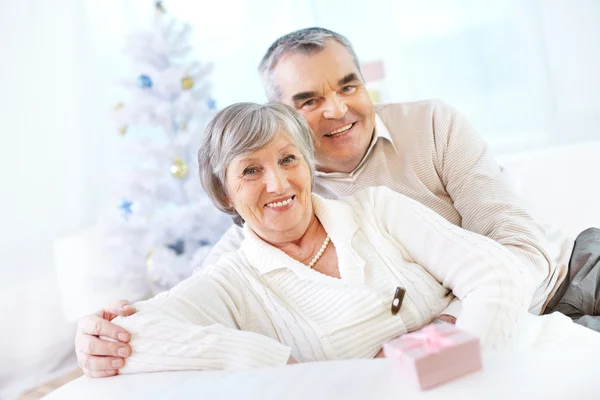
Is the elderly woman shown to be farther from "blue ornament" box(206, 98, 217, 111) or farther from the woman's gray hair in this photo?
"blue ornament" box(206, 98, 217, 111)

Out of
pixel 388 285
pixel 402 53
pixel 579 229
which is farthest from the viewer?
pixel 402 53

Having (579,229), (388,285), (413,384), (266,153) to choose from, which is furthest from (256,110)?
(579,229)

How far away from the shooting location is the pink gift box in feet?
3.10

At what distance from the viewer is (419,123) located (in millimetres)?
2166

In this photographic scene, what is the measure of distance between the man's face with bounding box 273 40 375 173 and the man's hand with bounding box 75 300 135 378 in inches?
38.0

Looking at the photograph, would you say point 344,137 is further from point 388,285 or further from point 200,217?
point 200,217

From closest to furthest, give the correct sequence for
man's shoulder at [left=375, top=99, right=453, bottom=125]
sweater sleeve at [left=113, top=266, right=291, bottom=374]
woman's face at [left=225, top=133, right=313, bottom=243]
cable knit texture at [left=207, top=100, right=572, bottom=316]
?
sweater sleeve at [left=113, top=266, right=291, bottom=374] < woman's face at [left=225, top=133, right=313, bottom=243] < cable knit texture at [left=207, top=100, right=572, bottom=316] < man's shoulder at [left=375, top=99, right=453, bottom=125]

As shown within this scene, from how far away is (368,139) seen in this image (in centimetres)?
215

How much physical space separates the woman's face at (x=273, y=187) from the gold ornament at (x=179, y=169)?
6.87 ft

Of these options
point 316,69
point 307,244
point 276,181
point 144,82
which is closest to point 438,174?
point 316,69

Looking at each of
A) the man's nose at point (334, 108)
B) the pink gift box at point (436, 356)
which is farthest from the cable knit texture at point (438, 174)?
the pink gift box at point (436, 356)

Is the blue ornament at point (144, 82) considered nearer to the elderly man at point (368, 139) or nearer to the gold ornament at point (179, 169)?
the gold ornament at point (179, 169)

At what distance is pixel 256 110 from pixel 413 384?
34.5 inches

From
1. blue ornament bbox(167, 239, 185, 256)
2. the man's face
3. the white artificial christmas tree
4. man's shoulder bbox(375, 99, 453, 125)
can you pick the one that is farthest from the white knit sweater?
blue ornament bbox(167, 239, 185, 256)
